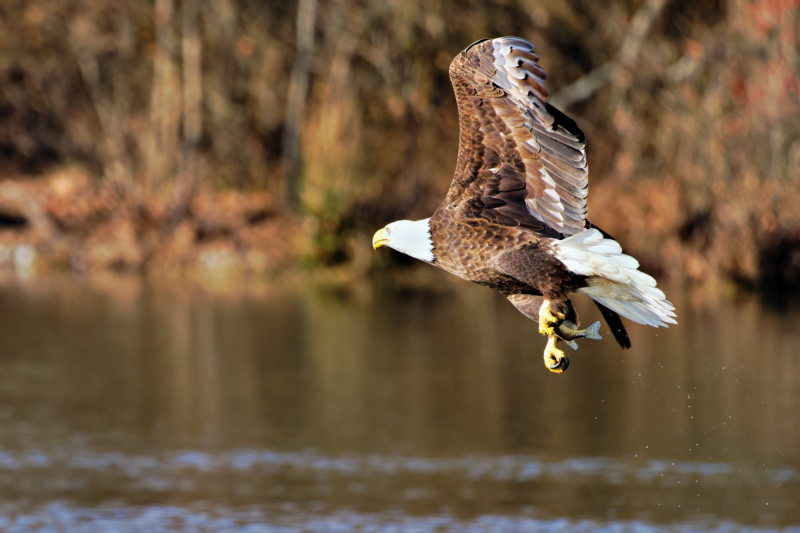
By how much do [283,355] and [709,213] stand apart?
21.1ft

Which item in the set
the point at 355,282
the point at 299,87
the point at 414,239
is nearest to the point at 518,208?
the point at 414,239

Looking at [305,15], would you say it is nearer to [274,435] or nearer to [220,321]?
[220,321]

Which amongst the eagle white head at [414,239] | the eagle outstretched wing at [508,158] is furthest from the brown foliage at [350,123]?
the eagle white head at [414,239]

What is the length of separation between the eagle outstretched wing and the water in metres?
3.15

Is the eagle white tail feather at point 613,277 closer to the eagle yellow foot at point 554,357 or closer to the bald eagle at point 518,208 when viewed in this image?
the bald eagle at point 518,208

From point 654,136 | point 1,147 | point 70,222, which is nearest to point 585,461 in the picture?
point 654,136

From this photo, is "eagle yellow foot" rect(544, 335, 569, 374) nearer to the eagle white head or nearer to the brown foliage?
the eagle white head

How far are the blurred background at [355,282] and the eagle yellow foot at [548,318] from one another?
310 centimetres

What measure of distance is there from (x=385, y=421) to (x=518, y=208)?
221 inches

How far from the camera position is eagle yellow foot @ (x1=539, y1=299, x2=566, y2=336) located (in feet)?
18.6

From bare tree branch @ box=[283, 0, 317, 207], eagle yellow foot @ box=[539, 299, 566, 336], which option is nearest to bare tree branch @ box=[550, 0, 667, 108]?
bare tree branch @ box=[283, 0, 317, 207]

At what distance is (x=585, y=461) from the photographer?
397 inches

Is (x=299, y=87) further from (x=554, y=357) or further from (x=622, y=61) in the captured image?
(x=554, y=357)

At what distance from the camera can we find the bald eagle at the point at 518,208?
5.60 m
